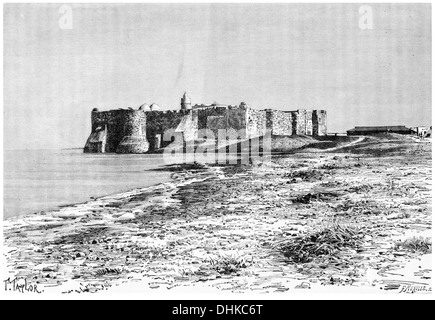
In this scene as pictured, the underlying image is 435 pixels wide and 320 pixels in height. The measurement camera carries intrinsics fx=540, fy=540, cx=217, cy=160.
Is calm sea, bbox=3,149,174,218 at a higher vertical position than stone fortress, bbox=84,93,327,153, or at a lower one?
lower

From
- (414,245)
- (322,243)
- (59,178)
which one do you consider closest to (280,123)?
(322,243)

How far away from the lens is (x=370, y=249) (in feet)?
30.2

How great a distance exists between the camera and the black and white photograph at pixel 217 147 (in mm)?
9289

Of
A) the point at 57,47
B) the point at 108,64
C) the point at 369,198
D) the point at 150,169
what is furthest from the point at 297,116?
the point at 57,47

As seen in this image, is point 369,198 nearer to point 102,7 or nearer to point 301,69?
point 301,69

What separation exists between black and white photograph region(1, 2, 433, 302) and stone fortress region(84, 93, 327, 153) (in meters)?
0.09

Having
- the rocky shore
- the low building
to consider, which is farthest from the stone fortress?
the rocky shore

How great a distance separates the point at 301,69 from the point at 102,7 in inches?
155

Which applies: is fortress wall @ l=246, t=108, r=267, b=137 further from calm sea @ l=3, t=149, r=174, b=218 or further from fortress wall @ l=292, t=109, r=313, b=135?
calm sea @ l=3, t=149, r=174, b=218
